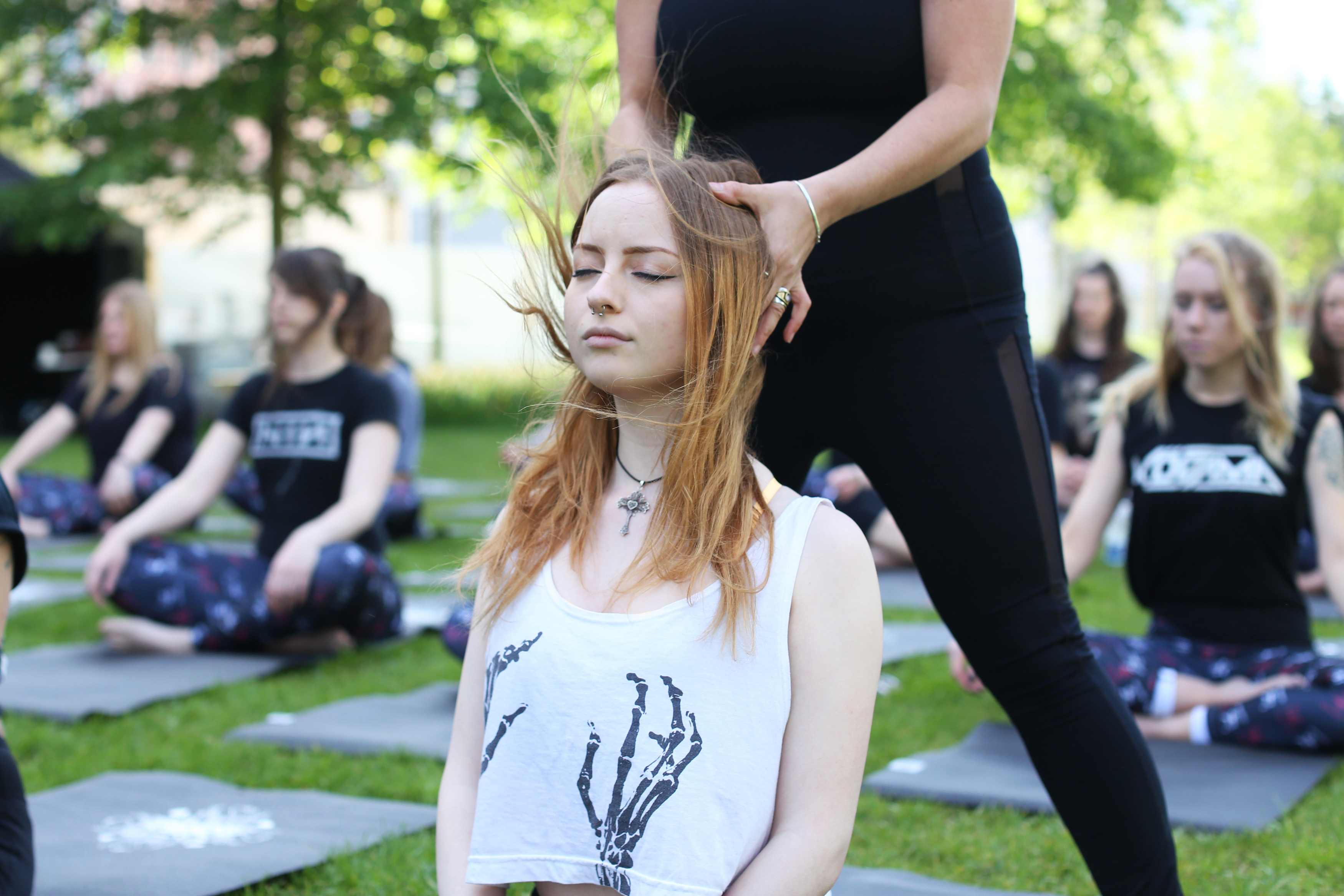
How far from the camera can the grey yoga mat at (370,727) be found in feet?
11.6

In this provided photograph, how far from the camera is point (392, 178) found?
55.1 feet

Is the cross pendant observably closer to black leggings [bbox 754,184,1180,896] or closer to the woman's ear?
black leggings [bbox 754,184,1180,896]

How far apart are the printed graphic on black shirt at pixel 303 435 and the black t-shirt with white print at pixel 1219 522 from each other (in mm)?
2776

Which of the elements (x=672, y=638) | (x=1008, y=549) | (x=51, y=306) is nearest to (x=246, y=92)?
(x=51, y=306)

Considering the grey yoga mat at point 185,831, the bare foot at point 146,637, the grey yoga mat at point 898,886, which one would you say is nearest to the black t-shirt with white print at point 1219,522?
the grey yoga mat at point 898,886

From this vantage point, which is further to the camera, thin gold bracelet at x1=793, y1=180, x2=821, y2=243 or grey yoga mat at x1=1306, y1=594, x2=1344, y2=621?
grey yoga mat at x1=1306, y1=594, x2=1344, y2=621

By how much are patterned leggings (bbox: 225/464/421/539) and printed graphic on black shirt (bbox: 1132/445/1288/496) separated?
4523mm

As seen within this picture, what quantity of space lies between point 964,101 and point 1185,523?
2.33 meters

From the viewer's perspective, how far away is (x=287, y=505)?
4840 mm

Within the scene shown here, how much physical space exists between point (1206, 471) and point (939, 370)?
2191 millimetres

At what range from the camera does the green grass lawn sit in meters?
2.55

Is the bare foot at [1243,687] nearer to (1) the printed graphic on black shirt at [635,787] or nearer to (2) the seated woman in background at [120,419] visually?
(1) the printed graphic on black shirt at [635,787]

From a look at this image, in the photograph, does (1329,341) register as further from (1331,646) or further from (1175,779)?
(1175,779)

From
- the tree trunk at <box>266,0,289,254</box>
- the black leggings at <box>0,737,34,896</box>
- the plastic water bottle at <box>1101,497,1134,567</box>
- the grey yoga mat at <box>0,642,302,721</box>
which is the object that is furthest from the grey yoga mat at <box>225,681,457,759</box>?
the tree trunk at <box>266,0,289,254</box>
